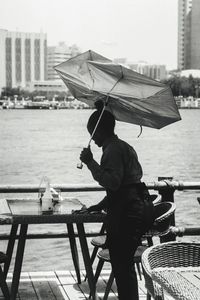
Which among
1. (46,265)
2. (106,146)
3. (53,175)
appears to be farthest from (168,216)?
(53,175)

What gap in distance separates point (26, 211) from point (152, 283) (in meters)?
2.23

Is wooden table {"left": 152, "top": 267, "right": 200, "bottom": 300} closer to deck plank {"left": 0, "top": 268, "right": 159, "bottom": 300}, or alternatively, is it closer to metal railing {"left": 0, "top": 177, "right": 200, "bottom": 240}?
deck plank {"left": 0, "top": 268, "right": 159, "bottom": 300}

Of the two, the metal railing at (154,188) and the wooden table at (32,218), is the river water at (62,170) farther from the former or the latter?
the wooden table at (32,218)

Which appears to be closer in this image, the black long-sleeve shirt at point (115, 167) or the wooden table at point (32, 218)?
the black long-sleeve shirt at point (115, 167)

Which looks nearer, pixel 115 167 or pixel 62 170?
pixel 115 167

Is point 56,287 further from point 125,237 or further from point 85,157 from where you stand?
point 85,157

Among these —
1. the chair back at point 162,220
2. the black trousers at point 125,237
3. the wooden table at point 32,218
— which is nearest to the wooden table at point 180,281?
the black trousers at point 125,237

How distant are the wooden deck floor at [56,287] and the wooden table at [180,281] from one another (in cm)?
222

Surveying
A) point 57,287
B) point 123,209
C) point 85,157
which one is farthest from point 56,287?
point 85,157

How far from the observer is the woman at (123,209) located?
15.4 ft

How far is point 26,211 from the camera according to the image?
550 centimetres

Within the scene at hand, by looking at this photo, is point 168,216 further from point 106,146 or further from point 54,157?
point 54,157

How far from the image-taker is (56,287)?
249 inches

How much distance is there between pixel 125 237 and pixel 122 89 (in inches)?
44.9
